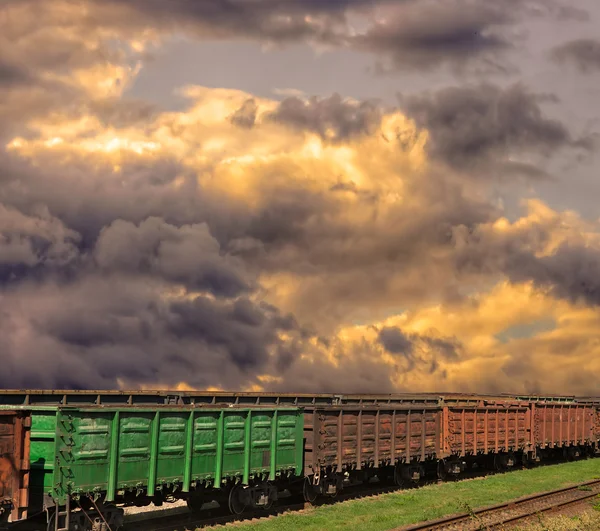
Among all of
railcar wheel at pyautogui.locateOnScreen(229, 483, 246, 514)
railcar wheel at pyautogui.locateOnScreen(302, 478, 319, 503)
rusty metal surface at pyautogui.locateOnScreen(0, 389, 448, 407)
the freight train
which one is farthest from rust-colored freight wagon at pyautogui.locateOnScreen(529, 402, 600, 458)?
railcar wheel at pyautogui.locateOnScreen(229, 483, 246, 514)

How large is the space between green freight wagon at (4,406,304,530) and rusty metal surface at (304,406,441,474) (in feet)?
1.92

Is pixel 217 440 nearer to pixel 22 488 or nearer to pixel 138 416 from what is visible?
pixel 138 416

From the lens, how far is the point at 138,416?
Answer: 17.5 metres

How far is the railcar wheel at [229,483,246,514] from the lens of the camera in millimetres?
20969

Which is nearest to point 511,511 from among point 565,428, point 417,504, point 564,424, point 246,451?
point 417,504

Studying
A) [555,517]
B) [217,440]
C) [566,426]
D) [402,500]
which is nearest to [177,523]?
[217,440]

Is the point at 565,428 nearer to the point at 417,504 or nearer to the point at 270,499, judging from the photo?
the point at 417,504

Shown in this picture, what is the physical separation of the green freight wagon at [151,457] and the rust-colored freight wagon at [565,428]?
18821mm

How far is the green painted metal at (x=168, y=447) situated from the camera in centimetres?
1606

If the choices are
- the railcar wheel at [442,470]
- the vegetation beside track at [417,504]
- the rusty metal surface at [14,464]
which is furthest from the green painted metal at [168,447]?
the railcar wheel at [442,470]

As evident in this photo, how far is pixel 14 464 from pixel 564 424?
32.8 metres

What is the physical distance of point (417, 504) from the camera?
80.2 feet

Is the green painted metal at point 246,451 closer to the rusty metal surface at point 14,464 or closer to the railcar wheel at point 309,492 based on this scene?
the railcar wheel at point 309,492

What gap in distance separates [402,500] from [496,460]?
11.4 metres
